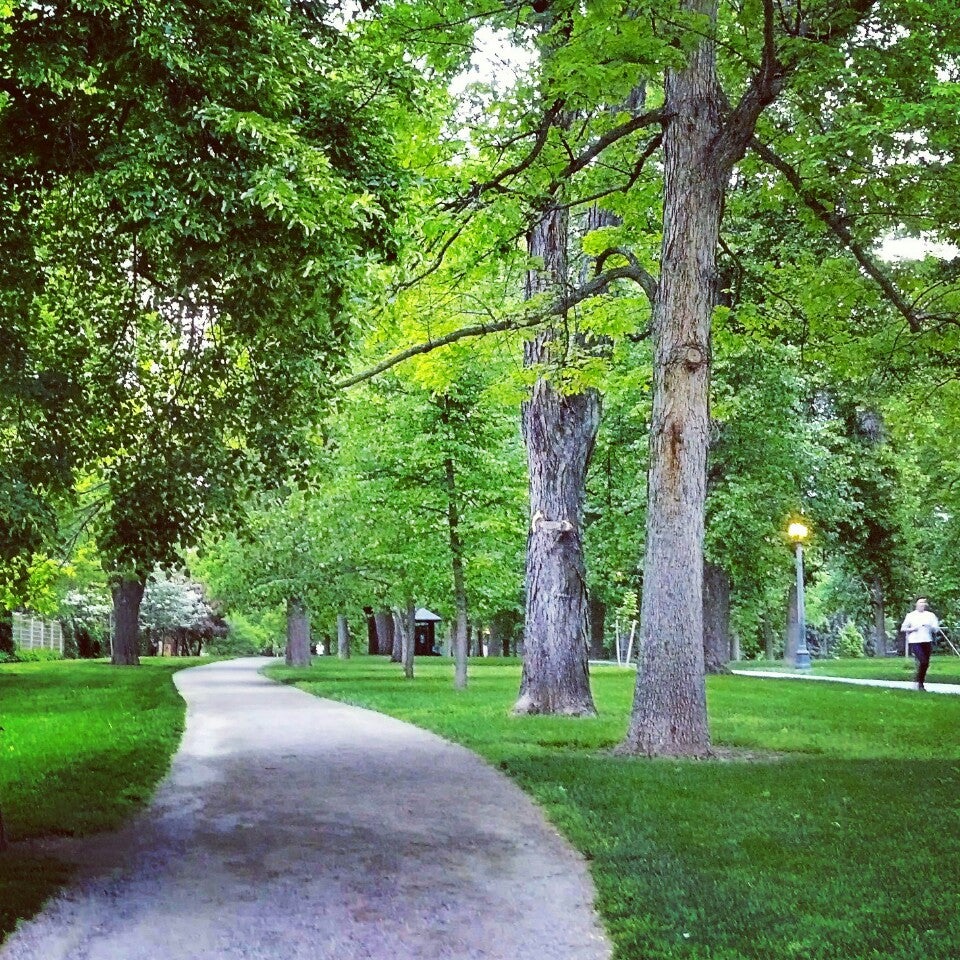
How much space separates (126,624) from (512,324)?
27701mm

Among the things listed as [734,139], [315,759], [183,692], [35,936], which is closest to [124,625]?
[183,692]

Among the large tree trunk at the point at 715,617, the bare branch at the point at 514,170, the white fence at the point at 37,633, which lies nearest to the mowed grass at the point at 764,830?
the bare branch at the point at 514,170

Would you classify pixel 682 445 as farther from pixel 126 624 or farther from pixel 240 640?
pixel 240 640

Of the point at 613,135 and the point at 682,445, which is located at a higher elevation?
the point at 613,135

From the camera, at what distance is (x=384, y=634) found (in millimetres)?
58531

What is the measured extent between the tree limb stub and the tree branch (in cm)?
187

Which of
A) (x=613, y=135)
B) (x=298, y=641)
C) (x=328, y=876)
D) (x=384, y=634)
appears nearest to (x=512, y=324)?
(x=613, y=135)

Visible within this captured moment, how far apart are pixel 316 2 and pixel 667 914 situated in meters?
6.08

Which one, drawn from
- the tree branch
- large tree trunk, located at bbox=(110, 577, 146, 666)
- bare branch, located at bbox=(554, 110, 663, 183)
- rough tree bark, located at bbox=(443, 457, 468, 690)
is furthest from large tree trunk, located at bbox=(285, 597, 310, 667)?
bare branch, located at bbox=(554, 110, 663, 183)

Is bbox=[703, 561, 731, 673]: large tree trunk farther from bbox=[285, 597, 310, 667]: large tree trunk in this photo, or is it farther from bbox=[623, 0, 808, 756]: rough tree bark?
bbox=[623, 0, 808, 756]: rough tree bark

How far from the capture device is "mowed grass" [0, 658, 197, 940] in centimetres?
599

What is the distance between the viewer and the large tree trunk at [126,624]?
35.9 m

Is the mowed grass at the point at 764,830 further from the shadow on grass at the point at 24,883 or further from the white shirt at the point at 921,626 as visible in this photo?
the white shirt at the point at 921,626

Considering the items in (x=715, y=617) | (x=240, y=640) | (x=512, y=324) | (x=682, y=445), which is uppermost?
(x=512, y=324)
